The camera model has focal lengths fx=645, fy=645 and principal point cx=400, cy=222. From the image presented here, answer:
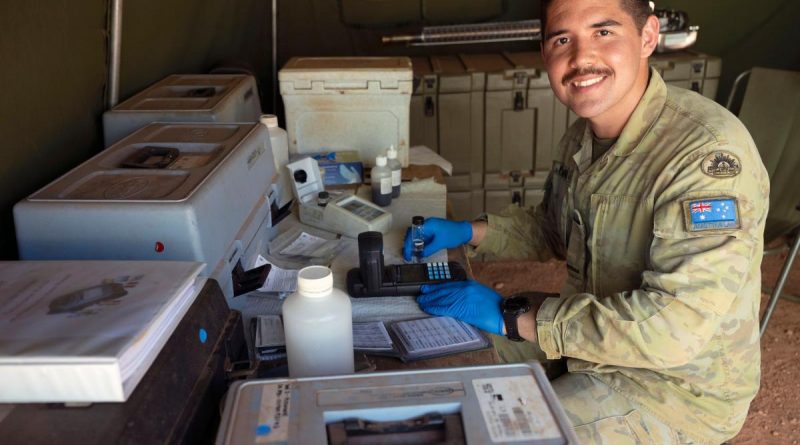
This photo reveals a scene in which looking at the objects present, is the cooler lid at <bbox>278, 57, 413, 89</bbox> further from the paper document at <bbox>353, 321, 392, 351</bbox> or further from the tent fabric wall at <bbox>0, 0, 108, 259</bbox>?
the paper document at <bbox>353, 321, 392, 351</bbox>

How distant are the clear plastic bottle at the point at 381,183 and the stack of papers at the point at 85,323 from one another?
851 millimetres

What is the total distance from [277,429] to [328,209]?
0.92 m

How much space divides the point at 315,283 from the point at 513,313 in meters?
0.53

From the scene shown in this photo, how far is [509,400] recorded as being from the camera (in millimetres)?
737

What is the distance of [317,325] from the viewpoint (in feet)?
2.78

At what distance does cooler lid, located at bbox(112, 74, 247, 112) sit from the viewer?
164cm

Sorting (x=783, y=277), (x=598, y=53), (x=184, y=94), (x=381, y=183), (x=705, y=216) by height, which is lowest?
(x=783, y=277)

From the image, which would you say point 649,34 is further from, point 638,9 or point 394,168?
point 394,168

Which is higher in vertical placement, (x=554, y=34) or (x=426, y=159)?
(x=554, y=34)

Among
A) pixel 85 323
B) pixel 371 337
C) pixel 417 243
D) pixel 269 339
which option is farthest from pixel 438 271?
pixel 85 323

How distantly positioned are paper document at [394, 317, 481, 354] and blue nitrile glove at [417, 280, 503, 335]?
0.06 ft

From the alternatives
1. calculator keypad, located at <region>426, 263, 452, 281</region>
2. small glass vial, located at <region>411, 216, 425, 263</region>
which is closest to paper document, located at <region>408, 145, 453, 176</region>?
small glass vial, located at <region>411, 216, 425, 263</region>

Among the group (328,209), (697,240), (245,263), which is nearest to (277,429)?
(245,263)

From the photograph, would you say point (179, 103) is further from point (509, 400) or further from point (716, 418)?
point (716, 418)
